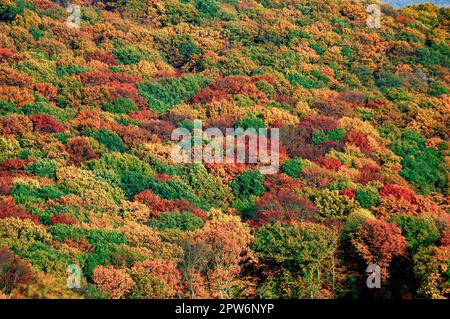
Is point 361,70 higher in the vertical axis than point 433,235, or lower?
higher

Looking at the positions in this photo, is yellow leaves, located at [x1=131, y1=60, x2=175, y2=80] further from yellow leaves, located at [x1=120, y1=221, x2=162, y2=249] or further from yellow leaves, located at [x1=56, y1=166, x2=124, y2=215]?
yellow leaves, located at [x1=120, y1=221, x2=162, y2=249]

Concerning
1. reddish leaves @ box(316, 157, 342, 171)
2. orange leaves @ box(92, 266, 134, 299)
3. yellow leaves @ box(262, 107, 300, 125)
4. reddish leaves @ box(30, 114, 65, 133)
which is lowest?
orange leaves @ box(92, 266, 134, 299)

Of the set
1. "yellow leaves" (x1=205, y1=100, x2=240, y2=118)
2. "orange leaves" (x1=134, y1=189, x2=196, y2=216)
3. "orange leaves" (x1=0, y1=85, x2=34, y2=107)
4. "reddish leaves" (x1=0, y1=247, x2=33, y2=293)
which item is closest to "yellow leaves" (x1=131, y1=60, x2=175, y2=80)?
"yellow leaves" (x1=205, y1=100, x2=240, y2=118)

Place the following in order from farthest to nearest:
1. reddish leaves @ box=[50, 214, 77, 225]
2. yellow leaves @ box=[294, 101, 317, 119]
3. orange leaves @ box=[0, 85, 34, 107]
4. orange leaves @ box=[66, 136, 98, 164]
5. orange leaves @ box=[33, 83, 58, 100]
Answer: yellow leaves @ box=[294, 101, 317, 119] → orange leaves @ box=[33, 83, 58, 100] → orange leaves @ box=[0, 85, 34, 107] → orange leaves @ box=[66, 136, 98, 164] → reddish leaves @ box=[50, 214, 77, 225]

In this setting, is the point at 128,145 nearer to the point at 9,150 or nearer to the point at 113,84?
the point at 9,150

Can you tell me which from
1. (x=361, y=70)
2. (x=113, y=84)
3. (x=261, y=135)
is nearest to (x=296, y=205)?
(x=261, y=135)

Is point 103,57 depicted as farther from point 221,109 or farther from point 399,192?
point 399,192

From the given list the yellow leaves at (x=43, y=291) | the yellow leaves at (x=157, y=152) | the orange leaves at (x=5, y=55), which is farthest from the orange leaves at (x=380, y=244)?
the orange leaves at (x=5, y=55)
